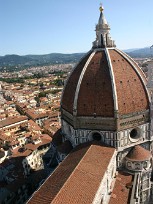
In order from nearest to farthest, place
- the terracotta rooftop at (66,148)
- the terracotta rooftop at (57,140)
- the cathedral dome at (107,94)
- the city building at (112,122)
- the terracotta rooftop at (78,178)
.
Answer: the terracotta rooftop at (78,178), the city building at (112,122), the cathedral dome at (107,94), the terracotta rooftop at (66,148), the terracotta rooftop at (57,140)

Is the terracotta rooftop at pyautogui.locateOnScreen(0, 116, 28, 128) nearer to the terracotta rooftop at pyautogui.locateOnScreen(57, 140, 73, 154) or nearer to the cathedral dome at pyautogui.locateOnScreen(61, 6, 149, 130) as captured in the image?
the terracotta rooftop at pyautogui.locateOnScreen(57, 140, 73, 154)

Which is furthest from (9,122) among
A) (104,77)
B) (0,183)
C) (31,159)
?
(104,77)

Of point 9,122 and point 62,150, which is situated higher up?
point 62,150

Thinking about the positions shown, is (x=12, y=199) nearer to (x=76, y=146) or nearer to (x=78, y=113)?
(x=76, y=146)

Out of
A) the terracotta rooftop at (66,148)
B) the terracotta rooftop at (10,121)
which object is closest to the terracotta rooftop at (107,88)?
the terracotta rooftop at (66,148)

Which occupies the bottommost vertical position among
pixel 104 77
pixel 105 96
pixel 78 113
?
pixel 78 113

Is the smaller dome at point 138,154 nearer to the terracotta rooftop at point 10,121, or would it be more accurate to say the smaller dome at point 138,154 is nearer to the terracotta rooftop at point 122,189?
the terracotta rooftop at point 122,189
